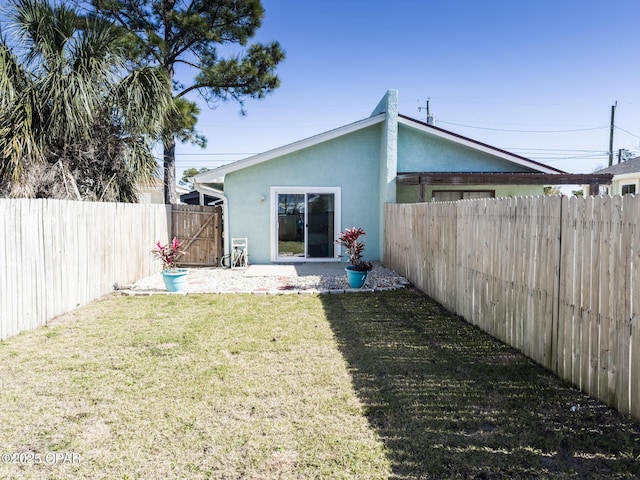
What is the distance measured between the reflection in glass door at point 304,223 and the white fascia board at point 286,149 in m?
1.28

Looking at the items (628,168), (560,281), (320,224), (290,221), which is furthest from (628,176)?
(560,281)

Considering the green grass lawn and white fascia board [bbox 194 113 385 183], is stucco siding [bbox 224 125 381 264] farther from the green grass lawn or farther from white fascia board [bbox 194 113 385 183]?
the green grass lawn

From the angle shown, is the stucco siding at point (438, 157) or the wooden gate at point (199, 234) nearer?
the wooden gate at point (199, 234)

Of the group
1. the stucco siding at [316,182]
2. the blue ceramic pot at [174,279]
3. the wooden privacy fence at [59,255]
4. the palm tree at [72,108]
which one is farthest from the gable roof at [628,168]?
the wooden privacy fence at [59,255]

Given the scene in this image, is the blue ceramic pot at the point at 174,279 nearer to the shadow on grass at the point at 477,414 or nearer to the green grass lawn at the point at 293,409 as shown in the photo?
the green grass lawn at the point at 293,409

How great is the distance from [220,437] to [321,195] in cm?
1074

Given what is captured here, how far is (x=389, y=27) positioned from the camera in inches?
601

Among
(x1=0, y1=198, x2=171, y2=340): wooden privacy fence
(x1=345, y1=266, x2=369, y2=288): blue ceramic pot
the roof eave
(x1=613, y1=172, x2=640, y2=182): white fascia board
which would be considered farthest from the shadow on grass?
(x1=613, y1=172, x2=640, y2=182): white fascia board

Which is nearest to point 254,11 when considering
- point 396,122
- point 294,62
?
point 294,62

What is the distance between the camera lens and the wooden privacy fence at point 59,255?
5844 millimetres

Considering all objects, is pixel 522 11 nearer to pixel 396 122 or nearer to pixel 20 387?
pixel 396 122

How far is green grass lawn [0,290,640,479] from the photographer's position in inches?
112

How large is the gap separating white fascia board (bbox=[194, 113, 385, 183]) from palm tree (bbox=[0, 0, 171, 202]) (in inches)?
73.6

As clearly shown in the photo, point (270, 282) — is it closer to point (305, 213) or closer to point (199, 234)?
point (305, 213)
